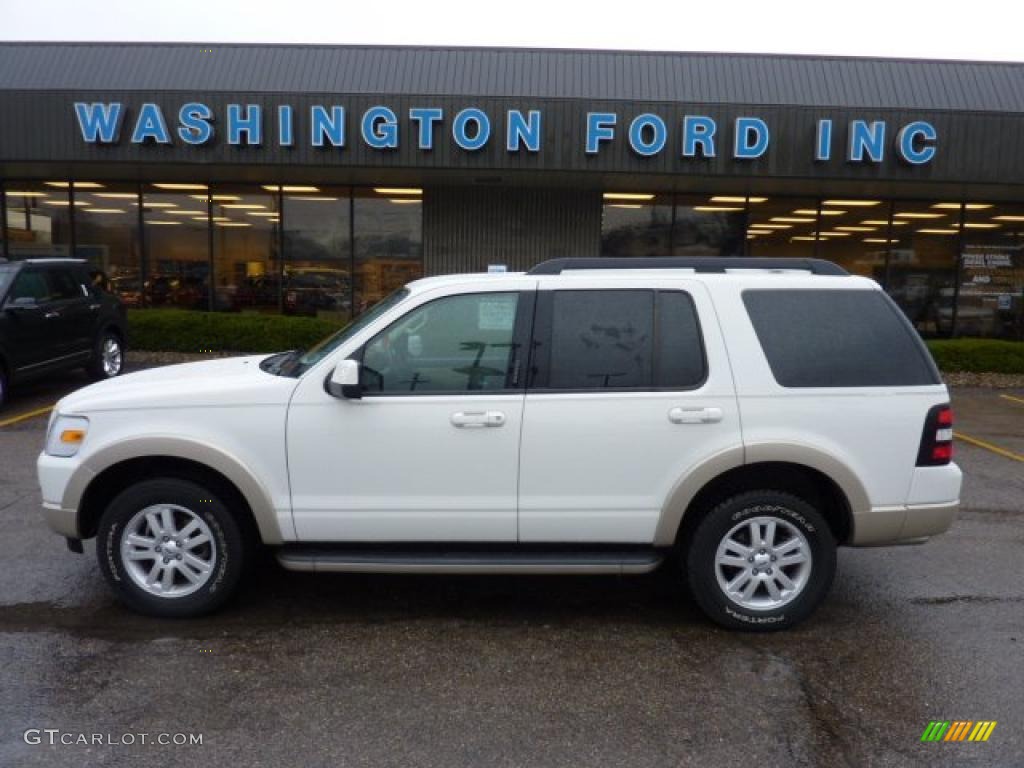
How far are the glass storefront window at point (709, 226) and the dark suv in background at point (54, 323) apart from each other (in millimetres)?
10075

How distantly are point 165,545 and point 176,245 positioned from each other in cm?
1392

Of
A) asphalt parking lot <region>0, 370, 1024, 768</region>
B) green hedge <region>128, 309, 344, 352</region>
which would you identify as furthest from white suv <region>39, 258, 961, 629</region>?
green hedge <region>128, 309, 344, 352</region>

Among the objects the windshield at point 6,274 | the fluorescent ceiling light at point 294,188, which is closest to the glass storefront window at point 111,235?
the fluorescent ceiling light at point 294,188

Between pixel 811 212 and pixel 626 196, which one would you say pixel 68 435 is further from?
pixel 811 212

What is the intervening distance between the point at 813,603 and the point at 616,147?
10.4 meters

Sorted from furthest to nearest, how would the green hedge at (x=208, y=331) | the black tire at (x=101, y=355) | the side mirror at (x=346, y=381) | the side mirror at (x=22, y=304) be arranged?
1. the green hedge at (x=208, y=331)
2. the black tire at (x=101, y=355)
3. the side mirror at (x=22, y=304)
4. the side mirror at (x=346, y=381)

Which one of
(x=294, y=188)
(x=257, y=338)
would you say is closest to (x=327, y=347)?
(x=257, y=338)

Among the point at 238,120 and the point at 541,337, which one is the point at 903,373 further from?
the point at 238,120

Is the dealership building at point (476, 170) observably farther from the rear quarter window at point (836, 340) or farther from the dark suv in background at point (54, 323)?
the rear quarter window at point (836, 340)

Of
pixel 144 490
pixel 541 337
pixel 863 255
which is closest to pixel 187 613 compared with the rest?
pixel 144 490

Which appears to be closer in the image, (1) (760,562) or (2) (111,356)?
(1) (760,562)

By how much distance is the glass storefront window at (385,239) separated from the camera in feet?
55.4

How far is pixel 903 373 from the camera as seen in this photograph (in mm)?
4473

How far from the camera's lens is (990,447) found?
9484mm
